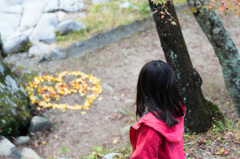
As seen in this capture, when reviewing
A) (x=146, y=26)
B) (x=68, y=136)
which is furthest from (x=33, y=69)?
(x=146, y=26)

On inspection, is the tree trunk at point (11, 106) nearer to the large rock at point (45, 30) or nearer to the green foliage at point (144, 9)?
the large rock at point (45, 30)

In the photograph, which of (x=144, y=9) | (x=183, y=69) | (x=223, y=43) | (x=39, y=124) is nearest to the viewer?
(x=183, y=69)

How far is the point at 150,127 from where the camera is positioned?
5.62 ft

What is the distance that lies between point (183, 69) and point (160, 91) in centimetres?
207

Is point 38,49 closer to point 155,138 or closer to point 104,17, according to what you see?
point 104,17

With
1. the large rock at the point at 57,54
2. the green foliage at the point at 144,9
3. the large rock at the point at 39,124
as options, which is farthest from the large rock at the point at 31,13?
the large rock at the point at 39,124

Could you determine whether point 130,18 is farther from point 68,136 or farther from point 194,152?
point 194,152

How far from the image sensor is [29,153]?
4246mm

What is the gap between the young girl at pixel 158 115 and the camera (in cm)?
172

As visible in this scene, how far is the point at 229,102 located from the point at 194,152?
339 cm

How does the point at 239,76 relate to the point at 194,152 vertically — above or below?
above

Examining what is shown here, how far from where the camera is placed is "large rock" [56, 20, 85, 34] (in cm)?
917

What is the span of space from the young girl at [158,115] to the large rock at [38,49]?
7474mm

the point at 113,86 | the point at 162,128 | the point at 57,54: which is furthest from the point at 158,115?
the point at 57,54
